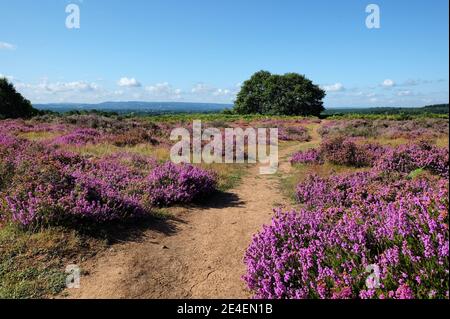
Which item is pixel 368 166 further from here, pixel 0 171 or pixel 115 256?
pixel 0 171

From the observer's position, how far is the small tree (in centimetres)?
4897

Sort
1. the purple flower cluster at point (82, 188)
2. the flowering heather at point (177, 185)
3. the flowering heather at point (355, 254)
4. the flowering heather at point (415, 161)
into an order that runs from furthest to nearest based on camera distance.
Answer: the flowering heather at point (415, 161)
the flowering heather at point (177, 185)
the purple flower cluster at point (82, 188)
the flowering heather at point (355, 254)

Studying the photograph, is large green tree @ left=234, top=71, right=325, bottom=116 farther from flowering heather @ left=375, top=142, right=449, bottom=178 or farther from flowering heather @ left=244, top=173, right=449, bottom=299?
flowering heather @ left=244, top=173, right=449, bottom=299

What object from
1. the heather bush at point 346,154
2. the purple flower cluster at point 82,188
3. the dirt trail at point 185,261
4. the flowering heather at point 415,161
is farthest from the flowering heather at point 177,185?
the heather bush at point 346,154

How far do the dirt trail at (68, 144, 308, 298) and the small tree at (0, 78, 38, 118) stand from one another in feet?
164

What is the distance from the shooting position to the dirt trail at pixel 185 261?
14.5 ft

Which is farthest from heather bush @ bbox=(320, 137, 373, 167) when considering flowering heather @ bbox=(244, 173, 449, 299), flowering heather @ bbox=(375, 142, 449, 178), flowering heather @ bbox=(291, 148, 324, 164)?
flowering heather @ bbox=(244, 173, 449, 299)

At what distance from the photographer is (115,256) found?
5.37 m

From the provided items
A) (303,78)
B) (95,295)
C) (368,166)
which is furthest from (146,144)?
(303,78)

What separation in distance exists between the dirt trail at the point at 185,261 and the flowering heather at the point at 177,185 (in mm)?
545
